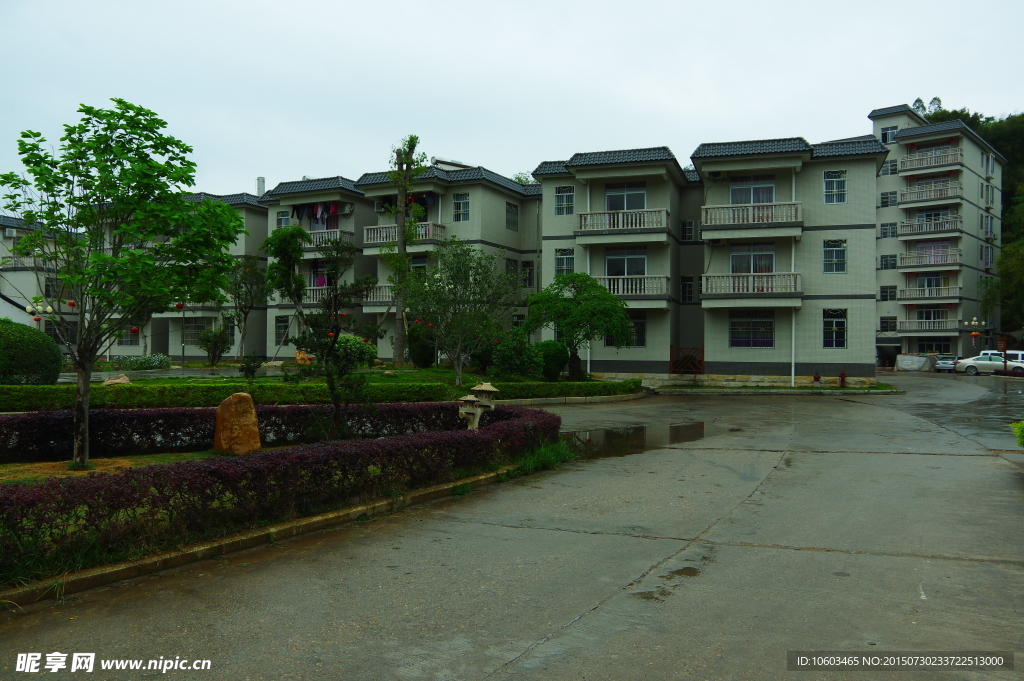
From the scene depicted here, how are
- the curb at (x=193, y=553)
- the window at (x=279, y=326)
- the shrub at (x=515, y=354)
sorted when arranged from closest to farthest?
the curb at (x=193, y=553) < the shrub at (x=515, y=354) < the window at (x=279, y=326)

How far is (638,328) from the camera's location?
112 feet

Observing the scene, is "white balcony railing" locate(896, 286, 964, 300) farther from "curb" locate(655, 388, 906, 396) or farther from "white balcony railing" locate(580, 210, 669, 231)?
"white balcony railing" locate(580, 210, 669, 231)

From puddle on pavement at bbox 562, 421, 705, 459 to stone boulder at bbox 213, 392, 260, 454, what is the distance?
546 cm

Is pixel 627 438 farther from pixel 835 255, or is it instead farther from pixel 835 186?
pixel 835 186

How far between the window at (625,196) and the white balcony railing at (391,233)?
322 inches

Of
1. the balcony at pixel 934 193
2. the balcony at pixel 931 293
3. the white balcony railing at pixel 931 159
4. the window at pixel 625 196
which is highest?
the white balcony railing at pixel 931 159

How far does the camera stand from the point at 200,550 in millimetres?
6484

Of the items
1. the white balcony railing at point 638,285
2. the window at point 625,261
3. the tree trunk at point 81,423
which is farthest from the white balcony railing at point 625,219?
the tree trunk at point 81,423

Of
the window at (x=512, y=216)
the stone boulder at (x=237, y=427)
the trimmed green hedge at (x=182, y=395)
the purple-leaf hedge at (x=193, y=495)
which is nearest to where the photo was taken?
the purple-leaf hedge at (x=193, y=495)

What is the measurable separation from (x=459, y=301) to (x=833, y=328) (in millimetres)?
17034

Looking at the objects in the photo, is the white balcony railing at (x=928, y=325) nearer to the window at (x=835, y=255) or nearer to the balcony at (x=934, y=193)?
the balcony at (x=934, y=193)

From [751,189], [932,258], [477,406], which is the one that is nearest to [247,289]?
[751,189]

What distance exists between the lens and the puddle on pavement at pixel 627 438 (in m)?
13.8

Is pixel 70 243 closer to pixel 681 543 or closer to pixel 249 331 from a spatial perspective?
pixel 681 543
